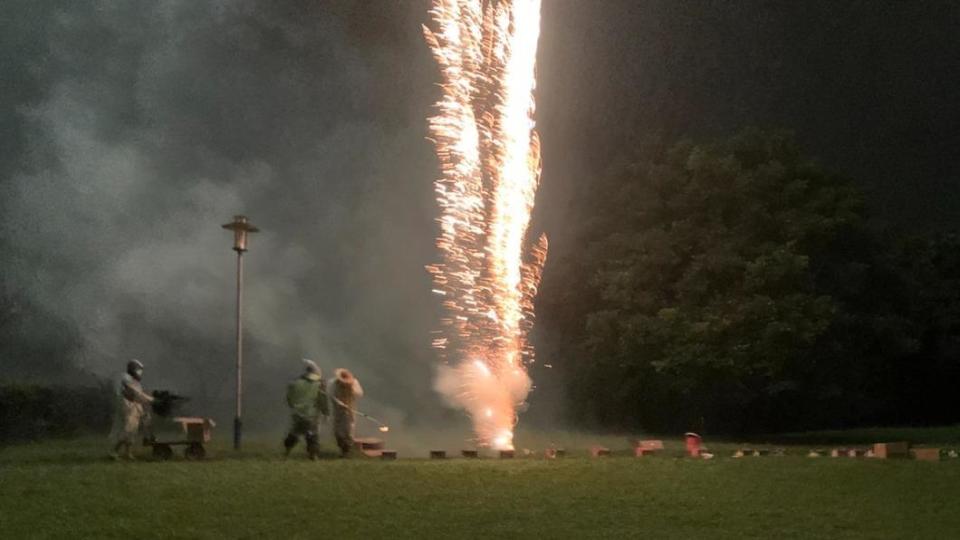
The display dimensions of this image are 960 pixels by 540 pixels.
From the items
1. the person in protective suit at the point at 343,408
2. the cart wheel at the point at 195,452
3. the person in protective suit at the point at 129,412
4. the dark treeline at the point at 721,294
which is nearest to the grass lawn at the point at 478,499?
the person in protective suit at the point at 129,412

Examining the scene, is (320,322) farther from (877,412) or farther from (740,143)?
(877,412)

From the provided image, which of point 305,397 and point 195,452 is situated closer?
point 195,452

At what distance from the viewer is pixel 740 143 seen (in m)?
28.3

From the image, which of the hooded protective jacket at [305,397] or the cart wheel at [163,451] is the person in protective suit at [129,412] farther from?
the hooded protective jacket at [305,397]

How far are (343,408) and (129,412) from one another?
3377 mm

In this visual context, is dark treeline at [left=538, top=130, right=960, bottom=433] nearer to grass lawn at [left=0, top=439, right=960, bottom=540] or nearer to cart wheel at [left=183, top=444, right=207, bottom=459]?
grass lawn at [left=0, top=439, right=960, bottom=540]

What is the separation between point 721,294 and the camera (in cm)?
2678

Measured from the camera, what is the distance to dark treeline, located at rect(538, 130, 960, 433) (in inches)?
1017

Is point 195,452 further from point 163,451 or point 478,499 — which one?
point 478,499


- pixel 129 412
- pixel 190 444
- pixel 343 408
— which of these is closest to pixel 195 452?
pixel 190 444

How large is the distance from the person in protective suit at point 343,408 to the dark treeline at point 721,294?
1100 cm

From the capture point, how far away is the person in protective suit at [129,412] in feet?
52.7

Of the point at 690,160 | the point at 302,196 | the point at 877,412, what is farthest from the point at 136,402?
the point at 877,412

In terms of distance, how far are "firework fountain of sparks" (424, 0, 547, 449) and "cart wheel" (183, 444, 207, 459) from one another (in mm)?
5762
